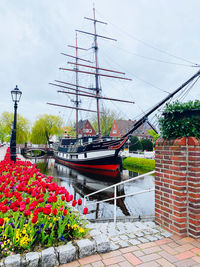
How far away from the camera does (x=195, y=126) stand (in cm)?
273

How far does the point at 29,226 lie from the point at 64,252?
66cm

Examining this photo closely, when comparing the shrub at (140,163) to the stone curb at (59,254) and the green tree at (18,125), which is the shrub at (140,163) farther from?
the green tree at (18,125)

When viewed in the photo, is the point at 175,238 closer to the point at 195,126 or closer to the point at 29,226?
the point at 195,126

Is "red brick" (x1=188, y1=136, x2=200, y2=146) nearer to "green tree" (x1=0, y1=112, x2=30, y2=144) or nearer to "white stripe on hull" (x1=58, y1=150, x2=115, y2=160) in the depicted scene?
"white stripe on hull" (x1=58, y1=150, x2=115, y2=160)

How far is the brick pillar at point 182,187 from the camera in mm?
2676

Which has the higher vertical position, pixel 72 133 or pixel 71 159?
pixel 72 133

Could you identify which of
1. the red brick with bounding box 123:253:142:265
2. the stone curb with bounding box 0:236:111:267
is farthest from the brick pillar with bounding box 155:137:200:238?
the stone curb with bounding box 0:236:111:267

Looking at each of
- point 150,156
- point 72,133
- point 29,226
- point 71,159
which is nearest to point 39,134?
point 72,133

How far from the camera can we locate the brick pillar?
2.68 m

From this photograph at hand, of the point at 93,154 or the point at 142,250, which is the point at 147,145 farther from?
the point at 142,250

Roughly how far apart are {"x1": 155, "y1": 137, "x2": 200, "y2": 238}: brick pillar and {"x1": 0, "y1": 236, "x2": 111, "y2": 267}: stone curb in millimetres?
1160

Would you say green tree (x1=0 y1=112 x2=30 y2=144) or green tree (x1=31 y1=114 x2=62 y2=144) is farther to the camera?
green tree (x1=31 y1=114 x2=62 y2=144)

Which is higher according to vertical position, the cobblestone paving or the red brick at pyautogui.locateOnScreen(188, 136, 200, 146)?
the red brick at pyautogui.locateOnScreen(188, 136, 200, 146)

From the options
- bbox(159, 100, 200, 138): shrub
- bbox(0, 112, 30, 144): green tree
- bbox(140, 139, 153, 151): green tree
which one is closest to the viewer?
bbox(159, 100, 200, 138): shrub
